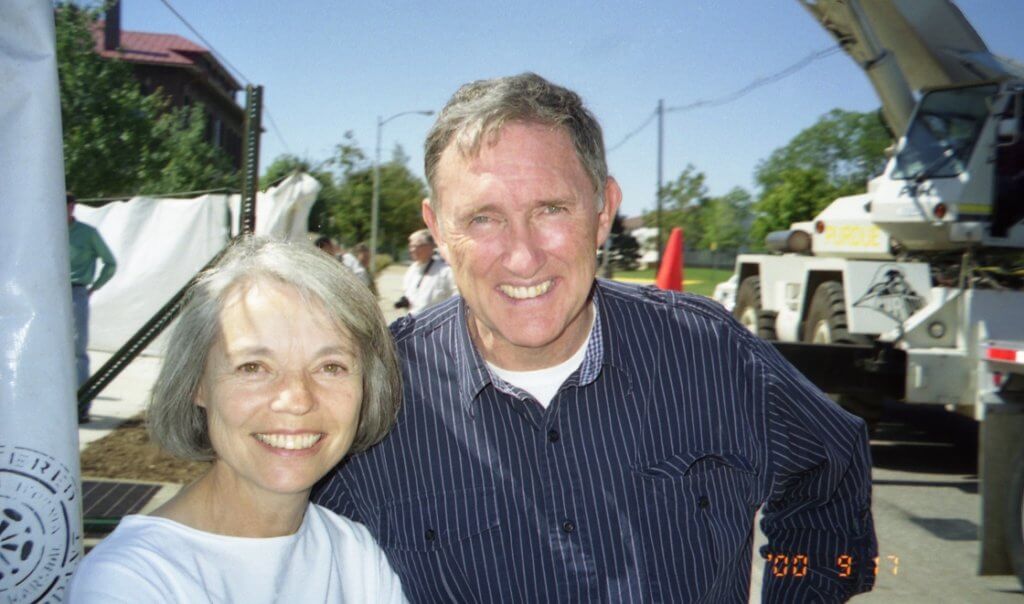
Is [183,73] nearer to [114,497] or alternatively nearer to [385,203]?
[385,203]

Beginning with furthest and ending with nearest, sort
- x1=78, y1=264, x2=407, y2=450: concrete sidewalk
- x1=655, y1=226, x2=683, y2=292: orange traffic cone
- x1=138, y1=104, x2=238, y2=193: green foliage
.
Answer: x1=138, y1=104, x2=238, y2=193: green foliage < x1=655, y1=226, x2=683, y2=292: orange traffic cone < x1=78, y1=264, x2=407, y2=450: concrete sidewalk

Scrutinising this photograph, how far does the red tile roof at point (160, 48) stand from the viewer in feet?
171

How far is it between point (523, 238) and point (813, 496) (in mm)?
979

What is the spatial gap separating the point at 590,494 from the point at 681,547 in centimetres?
24

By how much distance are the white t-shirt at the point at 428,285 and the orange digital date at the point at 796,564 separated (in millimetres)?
7639

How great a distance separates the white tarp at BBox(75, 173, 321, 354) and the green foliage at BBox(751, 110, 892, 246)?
35.0 metres

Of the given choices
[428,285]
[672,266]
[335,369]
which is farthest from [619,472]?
[672,266]

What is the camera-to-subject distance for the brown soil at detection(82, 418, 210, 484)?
6.66 metres

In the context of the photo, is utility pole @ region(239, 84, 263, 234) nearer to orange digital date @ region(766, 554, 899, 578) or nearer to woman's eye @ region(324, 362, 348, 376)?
woman's eye @ region(324, 362, 348, 376)

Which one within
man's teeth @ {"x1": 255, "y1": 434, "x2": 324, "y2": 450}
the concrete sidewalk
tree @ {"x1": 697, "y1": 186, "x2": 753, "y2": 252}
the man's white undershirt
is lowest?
the concrete sidewalk

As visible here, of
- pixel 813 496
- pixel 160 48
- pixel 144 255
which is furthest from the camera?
pixel 160 48

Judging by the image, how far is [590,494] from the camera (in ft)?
7.00

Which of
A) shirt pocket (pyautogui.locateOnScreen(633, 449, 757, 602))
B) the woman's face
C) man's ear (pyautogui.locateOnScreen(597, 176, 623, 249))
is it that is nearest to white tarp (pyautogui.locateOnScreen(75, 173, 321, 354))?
man's ear (pyautogui.locateOnScreen(597, 176, 623, 249))

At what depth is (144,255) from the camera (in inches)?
479
